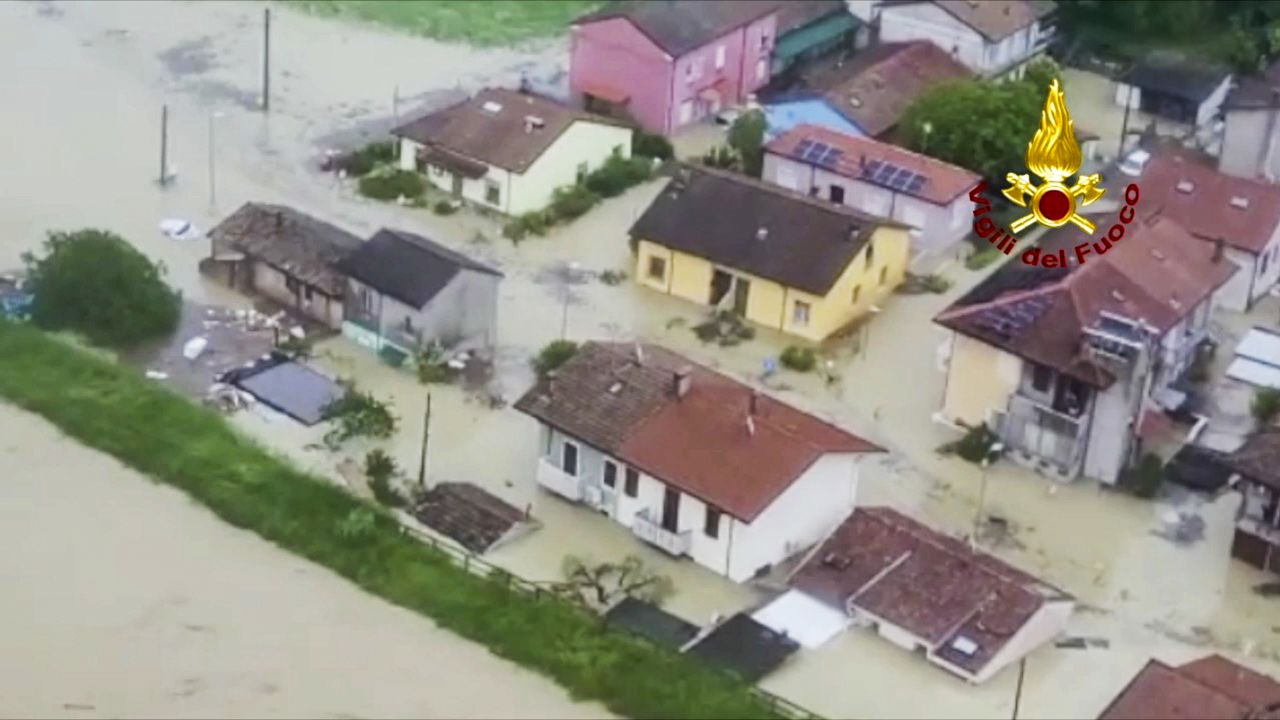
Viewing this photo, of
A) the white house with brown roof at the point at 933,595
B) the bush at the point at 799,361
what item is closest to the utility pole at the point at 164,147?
the bush at the point at 799,361

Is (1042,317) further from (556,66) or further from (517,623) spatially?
(556,66)

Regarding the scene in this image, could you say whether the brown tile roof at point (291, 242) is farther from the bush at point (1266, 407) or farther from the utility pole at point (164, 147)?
the bush at point (1266, 407)

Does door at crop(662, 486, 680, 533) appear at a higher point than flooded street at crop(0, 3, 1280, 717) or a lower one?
higher

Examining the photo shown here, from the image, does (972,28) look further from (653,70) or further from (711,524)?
(711,524)

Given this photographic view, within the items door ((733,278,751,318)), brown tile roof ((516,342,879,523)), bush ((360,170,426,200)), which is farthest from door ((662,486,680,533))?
bush ((360,170,426,200))

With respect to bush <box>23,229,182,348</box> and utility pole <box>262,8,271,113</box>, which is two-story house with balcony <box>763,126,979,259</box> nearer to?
utility pole <box>262,8,271,113</box>

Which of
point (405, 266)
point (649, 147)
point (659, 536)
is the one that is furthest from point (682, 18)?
point (659, 536)

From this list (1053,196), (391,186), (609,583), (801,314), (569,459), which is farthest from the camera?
(391,186)

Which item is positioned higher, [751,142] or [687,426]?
[687,426]
